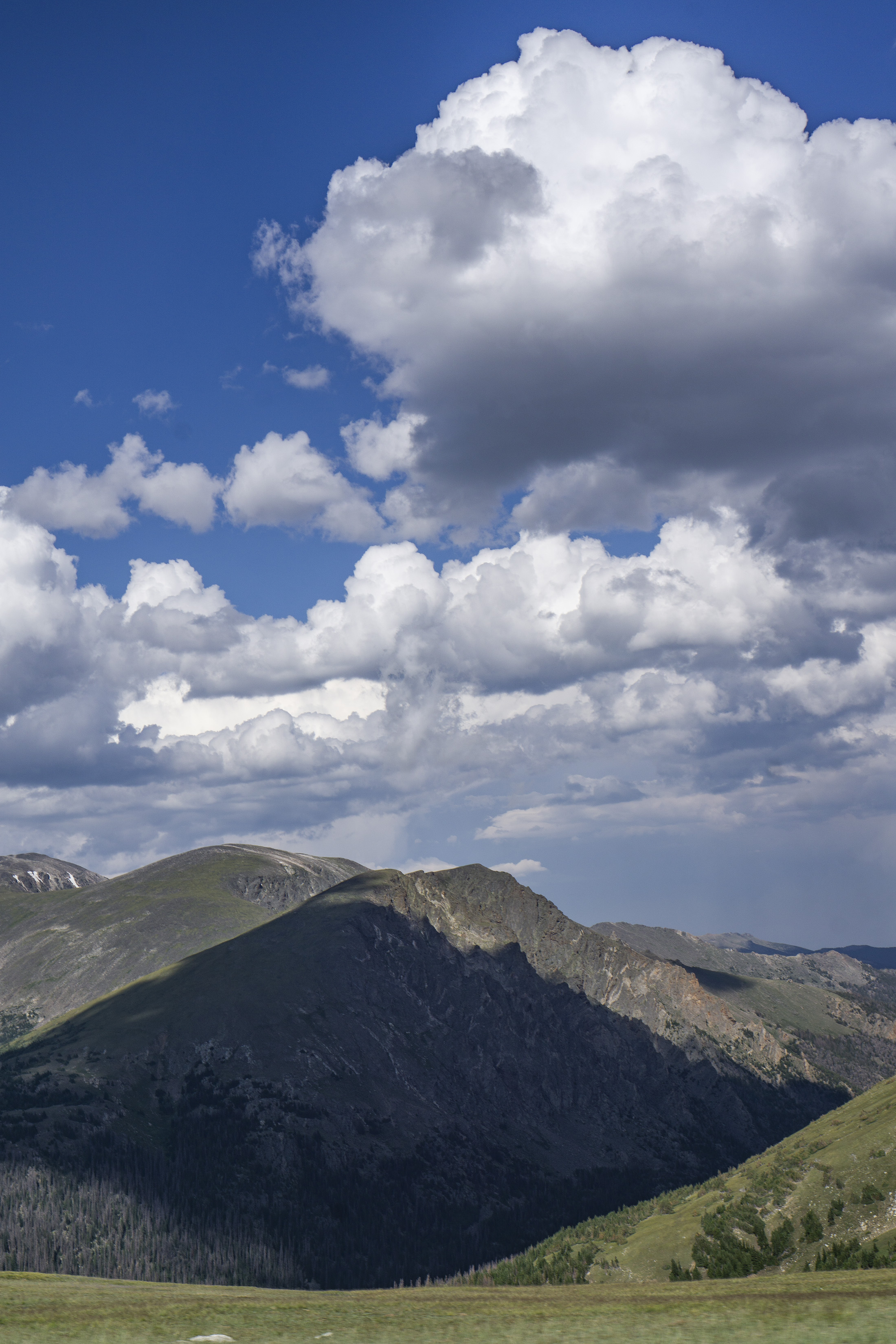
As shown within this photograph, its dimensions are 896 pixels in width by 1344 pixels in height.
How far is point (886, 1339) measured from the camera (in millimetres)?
48000

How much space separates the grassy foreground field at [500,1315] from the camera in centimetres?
5338

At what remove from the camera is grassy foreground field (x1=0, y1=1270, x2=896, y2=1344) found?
53.4 m

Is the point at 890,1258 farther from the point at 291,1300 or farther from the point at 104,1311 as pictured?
the point at 104,1311

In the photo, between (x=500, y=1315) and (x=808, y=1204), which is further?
(x=808, y=1204)

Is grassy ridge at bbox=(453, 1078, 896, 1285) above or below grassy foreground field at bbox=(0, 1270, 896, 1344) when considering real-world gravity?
below

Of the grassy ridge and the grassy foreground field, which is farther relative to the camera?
the grassy ridge

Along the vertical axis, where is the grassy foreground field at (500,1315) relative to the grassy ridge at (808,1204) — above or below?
above

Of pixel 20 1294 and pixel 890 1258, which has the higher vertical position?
pixel 20 1294

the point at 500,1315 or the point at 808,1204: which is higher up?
the point at 500,1315

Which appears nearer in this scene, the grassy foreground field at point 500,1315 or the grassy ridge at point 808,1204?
the grassy foreground field at point 500,1315

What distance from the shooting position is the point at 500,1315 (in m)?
66.3

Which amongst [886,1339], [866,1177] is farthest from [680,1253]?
[886,1339]

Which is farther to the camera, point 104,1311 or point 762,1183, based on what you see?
point 762,1183

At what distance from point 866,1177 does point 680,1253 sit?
3885 centimetres
